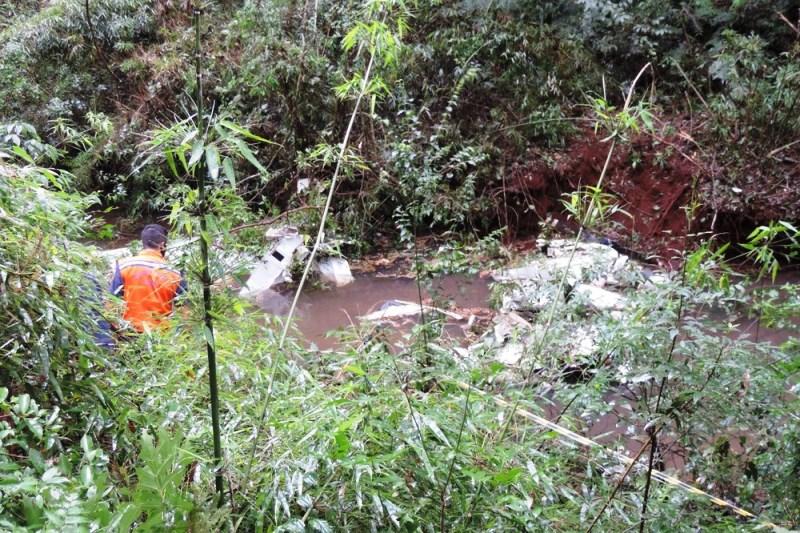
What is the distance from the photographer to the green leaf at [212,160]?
111 cm

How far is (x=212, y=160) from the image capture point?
1117 mm

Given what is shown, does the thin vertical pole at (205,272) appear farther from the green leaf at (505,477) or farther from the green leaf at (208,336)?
the green leaf at (505,477)

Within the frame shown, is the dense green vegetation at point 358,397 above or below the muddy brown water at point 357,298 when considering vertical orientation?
above

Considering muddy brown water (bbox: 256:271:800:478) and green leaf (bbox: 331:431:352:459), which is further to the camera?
muddy brown water (bbox: 256:271:800:478)

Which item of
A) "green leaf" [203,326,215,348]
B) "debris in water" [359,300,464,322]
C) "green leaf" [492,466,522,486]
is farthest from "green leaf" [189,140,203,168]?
"debris in water" [359,300,464,322]

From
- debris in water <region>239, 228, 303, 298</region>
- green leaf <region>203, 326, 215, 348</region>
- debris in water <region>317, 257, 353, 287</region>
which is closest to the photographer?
green leaf <region>203, 326, 215, 348</region>

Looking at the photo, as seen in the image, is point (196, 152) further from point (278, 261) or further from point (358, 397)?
point (278, 261)

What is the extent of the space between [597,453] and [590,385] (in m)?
0.24

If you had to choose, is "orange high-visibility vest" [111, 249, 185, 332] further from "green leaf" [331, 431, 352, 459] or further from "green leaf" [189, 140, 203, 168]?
"green leaf" [189, 140, 203, 168]

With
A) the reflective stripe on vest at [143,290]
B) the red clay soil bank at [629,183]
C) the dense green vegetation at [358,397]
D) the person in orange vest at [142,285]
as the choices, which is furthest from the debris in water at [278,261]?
the reflective stripe on vest at [143,290]

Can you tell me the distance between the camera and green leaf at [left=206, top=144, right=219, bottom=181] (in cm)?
111

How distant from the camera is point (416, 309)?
16.8ft

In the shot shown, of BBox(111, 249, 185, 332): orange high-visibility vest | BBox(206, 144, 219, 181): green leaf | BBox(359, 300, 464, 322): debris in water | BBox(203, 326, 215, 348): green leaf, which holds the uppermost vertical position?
BBox(206, 144, 219, 181): green leaf

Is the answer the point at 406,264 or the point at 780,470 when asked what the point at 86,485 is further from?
the point at 406,264
